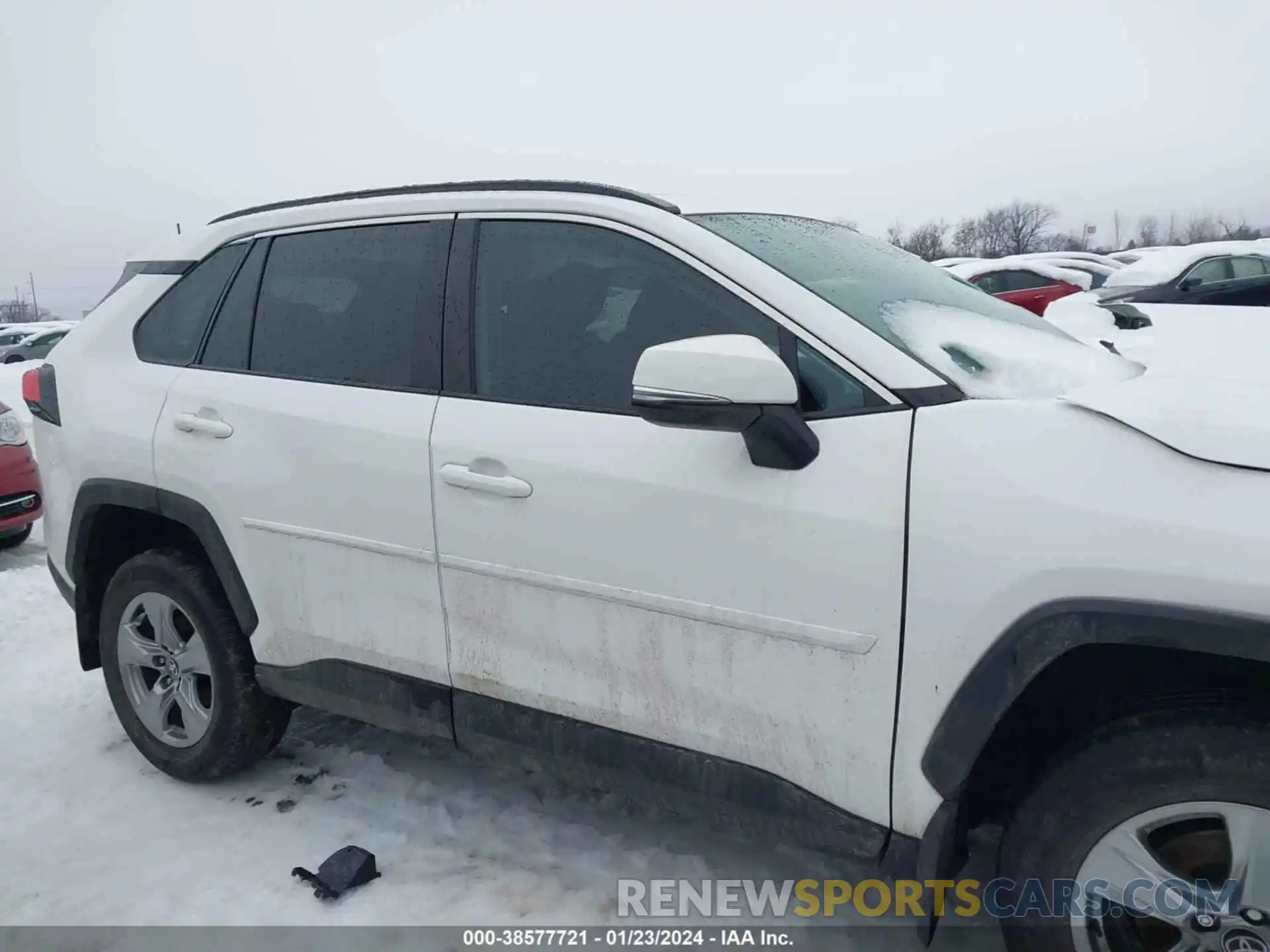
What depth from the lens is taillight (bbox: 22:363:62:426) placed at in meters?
3.32

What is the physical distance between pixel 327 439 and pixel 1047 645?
75.1 inches

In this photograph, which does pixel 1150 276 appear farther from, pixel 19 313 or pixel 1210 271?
pixel 19 313

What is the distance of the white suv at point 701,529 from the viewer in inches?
66.8

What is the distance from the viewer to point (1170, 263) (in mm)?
12562

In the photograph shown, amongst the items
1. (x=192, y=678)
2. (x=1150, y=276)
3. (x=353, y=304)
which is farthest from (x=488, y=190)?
(x=1150, y=276)

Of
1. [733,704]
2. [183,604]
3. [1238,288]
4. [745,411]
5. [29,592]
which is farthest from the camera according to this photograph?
[1238,288]

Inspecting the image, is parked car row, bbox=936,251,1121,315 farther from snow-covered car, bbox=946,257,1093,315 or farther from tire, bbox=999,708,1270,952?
tire, bbox=999,708,1270,952

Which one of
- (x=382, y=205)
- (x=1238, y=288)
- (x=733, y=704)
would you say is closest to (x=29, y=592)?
(x=382, y=205)

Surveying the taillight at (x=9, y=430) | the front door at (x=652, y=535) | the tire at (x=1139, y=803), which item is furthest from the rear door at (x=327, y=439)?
the taillight at (x=9, y=430)

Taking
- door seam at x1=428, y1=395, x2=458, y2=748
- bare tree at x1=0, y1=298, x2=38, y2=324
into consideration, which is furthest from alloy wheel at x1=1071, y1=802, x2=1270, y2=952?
bare tree at x1=0, y1=298, x2=38, y2=324

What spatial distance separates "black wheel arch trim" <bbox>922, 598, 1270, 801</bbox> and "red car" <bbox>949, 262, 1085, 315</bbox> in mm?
10753

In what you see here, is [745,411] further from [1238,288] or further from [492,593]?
[1238,288]

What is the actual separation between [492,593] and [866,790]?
101 centimetres

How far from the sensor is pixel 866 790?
6.43 ft
